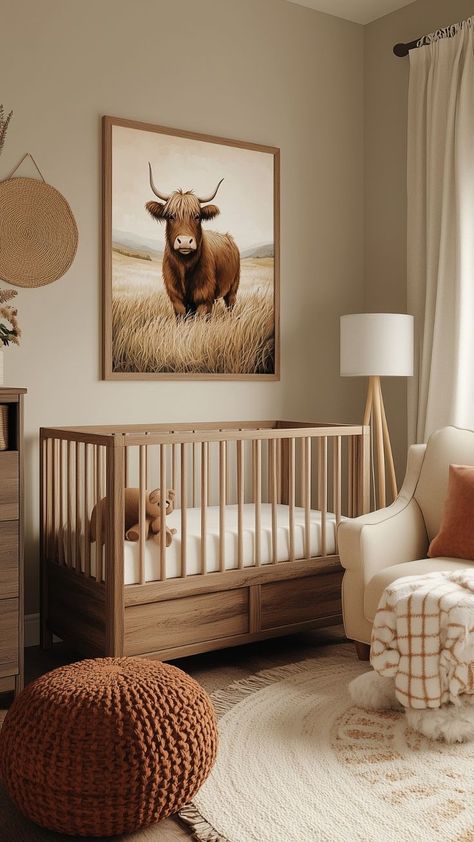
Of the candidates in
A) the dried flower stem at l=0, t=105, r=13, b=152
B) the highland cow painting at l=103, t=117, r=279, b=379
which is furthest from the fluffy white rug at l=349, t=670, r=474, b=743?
the dried flower stem at l=0, t=105, r=13, b=152

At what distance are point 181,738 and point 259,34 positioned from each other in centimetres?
309

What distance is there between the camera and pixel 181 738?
179cm

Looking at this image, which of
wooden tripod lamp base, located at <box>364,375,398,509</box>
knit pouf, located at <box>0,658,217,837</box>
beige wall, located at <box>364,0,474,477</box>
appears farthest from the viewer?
beige wall, located at <box>364,0,474,477</box>

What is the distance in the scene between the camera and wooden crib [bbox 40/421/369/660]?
102 inches

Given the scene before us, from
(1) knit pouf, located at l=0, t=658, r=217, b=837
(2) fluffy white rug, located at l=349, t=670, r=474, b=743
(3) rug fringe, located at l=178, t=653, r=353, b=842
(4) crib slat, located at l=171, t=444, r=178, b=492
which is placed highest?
(4) crib slat, located at l=171, t=444, r=178, b=492

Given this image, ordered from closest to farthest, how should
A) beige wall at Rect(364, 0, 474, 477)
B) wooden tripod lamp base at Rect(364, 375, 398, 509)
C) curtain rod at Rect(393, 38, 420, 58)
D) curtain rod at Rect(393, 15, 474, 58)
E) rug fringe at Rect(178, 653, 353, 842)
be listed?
rug fringe at Rect(178, 653, 353, 842), curtain rod at Rect(393, 15, 474, 58), wooden tripod lamp base at Rect(364, 375, 398, 509), curtain rod at Rect(393, 38, 420, 58), beige wall at Rect(364, 0, 474, 477)

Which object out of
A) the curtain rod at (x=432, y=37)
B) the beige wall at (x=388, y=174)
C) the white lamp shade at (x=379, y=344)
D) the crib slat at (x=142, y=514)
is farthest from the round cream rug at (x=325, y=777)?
the curtain rod at (x=432, y=37)

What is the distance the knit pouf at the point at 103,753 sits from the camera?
1.70m

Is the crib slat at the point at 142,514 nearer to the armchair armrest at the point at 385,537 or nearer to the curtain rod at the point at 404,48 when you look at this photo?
the armchair armrest at the point at 385,537

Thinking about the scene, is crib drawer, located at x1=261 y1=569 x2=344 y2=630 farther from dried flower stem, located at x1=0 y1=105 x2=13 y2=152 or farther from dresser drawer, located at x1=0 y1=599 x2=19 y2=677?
dried flower stem, located at x1=0 y1=105 x2=13 y2=152

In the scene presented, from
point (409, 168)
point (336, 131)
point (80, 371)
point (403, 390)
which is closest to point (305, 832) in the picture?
point (80, 371)

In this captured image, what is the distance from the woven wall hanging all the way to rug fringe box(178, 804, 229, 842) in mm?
1952

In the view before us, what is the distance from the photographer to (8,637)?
8.25ft

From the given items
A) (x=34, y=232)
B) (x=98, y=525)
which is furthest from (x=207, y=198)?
(x=98, y=525)
